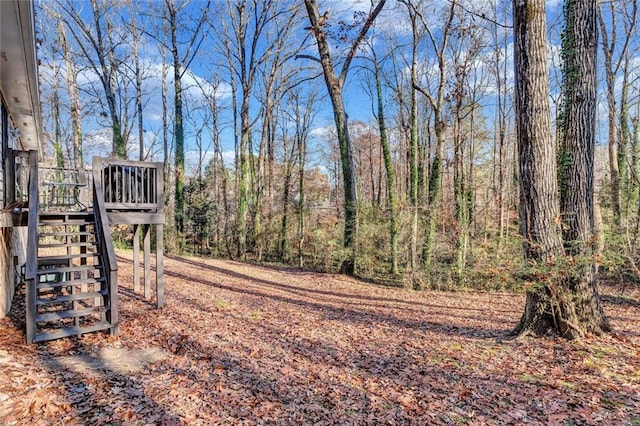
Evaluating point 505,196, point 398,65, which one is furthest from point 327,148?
point 505,196

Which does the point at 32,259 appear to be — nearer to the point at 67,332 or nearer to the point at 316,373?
the point at 67,332

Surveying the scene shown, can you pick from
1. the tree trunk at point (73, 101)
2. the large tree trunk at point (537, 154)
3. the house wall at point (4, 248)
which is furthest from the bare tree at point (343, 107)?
the tree trunk at point (73, 101)

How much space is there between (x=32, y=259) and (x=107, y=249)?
875mm

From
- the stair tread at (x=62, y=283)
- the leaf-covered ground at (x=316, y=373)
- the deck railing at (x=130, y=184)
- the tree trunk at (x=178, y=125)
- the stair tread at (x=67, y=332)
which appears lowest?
the leaf-covered ground at (x=316, y=373)

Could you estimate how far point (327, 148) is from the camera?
88.7ft

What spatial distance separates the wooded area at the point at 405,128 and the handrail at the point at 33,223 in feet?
20.3

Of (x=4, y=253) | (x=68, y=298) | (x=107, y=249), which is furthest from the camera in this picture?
(x=4, y=253)

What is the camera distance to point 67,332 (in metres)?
4.53

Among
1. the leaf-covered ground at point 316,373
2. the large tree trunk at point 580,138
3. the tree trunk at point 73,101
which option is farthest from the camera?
the tree trunk at point 73,101

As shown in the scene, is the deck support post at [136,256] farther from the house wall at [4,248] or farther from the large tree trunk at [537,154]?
the large tree trunk at [537,154]

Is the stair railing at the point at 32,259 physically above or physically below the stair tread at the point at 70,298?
above

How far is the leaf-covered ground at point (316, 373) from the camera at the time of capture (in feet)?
10.0

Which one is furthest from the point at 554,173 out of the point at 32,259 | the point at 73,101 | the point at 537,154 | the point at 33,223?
the point at 73,101

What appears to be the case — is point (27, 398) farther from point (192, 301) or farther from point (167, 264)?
point (167, 264)
